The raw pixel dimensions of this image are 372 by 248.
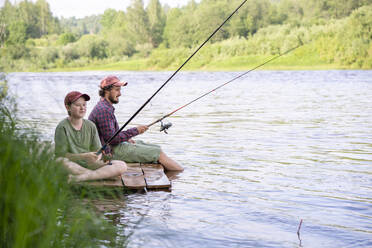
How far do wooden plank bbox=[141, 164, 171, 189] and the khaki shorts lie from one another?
11 centimetres

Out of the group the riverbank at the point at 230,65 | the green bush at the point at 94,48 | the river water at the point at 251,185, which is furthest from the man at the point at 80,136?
the green bush at the point at 94,48

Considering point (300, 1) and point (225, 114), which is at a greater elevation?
point (300, 1)

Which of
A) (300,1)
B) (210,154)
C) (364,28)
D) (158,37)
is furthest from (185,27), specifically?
(210,154)

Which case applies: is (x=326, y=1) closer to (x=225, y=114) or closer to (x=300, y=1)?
(x=300, y=1)

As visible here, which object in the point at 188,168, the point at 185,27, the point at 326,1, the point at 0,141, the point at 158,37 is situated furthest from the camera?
the point at 158,37

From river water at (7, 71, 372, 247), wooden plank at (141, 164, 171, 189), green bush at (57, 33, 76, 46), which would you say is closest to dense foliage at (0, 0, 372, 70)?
green bush at (57, 33, 76, 46)

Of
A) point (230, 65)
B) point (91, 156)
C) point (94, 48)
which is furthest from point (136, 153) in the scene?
point (94, 48)

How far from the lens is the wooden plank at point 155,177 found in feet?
18.2

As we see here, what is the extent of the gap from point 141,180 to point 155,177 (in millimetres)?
239

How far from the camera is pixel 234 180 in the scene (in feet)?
20.6

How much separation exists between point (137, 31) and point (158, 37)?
3.15 metres

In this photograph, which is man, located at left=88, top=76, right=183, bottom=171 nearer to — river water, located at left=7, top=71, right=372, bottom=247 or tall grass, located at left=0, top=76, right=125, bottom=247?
river water, located at left=7, top=71, right=372, bottom=247

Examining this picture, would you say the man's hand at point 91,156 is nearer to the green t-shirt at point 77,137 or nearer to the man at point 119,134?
the green t-shirt at point 77,137

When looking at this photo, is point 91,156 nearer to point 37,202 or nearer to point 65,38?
point 37,202
